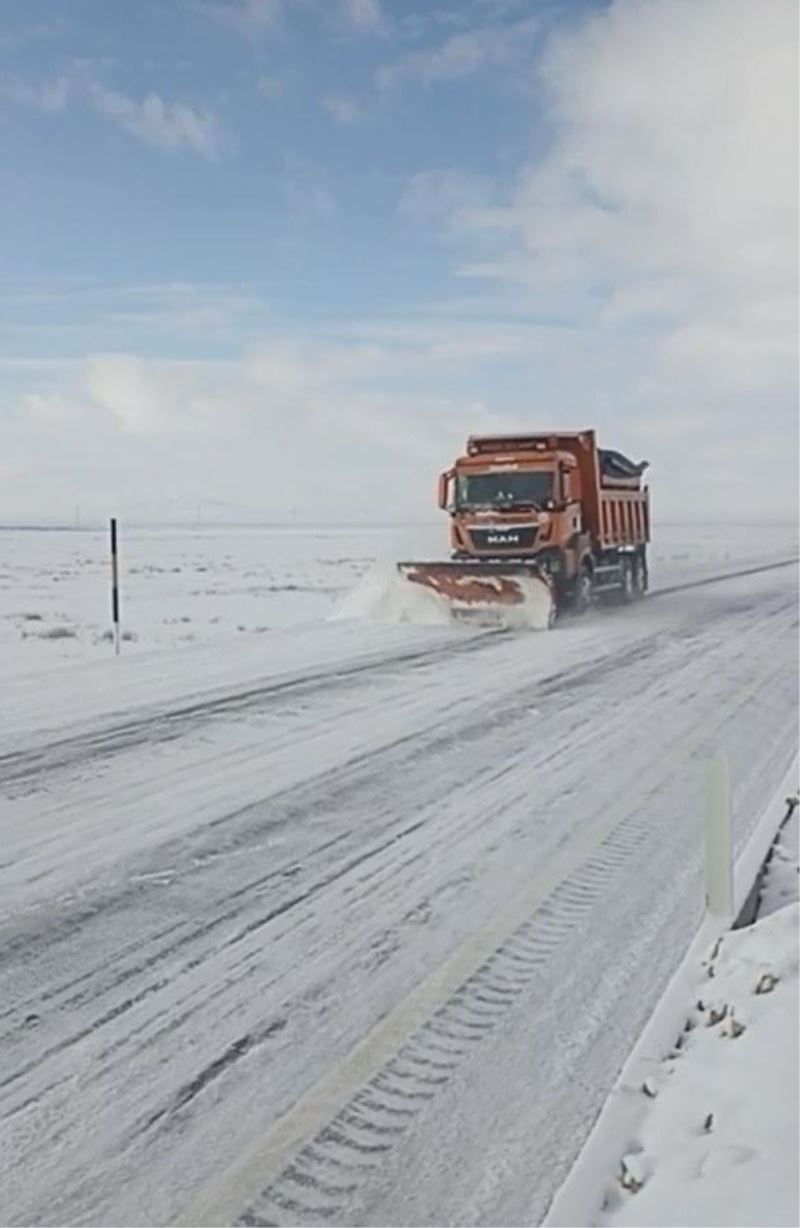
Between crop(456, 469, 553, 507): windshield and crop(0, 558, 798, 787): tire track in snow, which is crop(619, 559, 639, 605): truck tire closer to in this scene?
crop(456, 469, 553, 507): windshield

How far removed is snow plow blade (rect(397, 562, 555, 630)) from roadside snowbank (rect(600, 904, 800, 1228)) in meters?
13.1

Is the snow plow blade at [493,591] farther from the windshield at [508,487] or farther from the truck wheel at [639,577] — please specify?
the truck wheel at [639,577]

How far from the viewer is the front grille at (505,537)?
18391 millimetres

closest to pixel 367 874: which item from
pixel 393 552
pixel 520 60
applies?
pixel 520 60

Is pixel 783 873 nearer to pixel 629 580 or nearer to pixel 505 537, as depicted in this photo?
pixel 505 537

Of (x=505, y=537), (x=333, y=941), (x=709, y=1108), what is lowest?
(x=709, y=1108)

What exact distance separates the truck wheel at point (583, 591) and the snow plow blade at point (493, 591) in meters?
1.60

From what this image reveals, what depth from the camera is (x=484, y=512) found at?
1883 cm

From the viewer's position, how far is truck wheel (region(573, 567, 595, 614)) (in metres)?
19.3

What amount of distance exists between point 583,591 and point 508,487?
2.33 metres

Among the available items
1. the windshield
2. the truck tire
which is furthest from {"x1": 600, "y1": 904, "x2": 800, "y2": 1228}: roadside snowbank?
the truck tire

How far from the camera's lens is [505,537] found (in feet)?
60.8

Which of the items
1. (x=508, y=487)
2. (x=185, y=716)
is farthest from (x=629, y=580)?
(x=185, y=716)

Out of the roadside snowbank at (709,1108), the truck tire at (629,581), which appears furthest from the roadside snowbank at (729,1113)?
the truck tire at (629,581)
